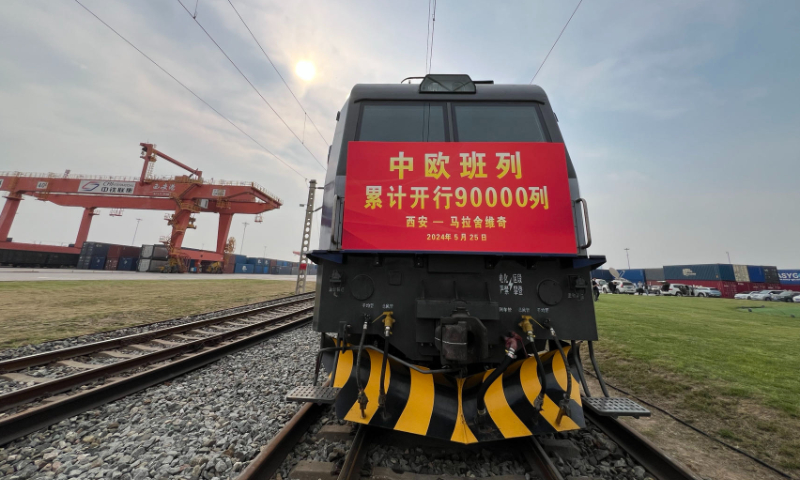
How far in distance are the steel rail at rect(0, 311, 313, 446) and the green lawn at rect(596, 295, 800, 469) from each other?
662cm

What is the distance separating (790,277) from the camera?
137 ft

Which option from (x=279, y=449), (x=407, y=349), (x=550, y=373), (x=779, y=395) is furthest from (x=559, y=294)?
(x=779, y=395)

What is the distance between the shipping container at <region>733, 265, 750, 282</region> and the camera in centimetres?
4016

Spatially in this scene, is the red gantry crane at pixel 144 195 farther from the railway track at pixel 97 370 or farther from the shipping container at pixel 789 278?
the shipping container at pixel 789 278

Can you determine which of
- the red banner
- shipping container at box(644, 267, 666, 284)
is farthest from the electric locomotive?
shipping container at box(644, 267, 666, 284)

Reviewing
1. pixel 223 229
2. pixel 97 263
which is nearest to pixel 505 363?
pixel 223 229

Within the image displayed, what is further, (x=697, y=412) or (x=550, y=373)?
(x=697, y=412)

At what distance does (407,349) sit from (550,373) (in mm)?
1388

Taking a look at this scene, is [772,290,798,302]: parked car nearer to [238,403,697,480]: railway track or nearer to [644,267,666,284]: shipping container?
[644,267,666,284]: shipping container

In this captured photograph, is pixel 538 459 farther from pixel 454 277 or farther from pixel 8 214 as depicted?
pixel 8 214

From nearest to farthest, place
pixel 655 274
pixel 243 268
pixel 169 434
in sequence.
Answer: pixel 169 434 → pixel 243 268 → pixel 655 274

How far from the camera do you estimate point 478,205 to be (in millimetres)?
2541

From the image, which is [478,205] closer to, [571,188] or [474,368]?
[571,188]

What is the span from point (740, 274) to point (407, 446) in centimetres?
6208
